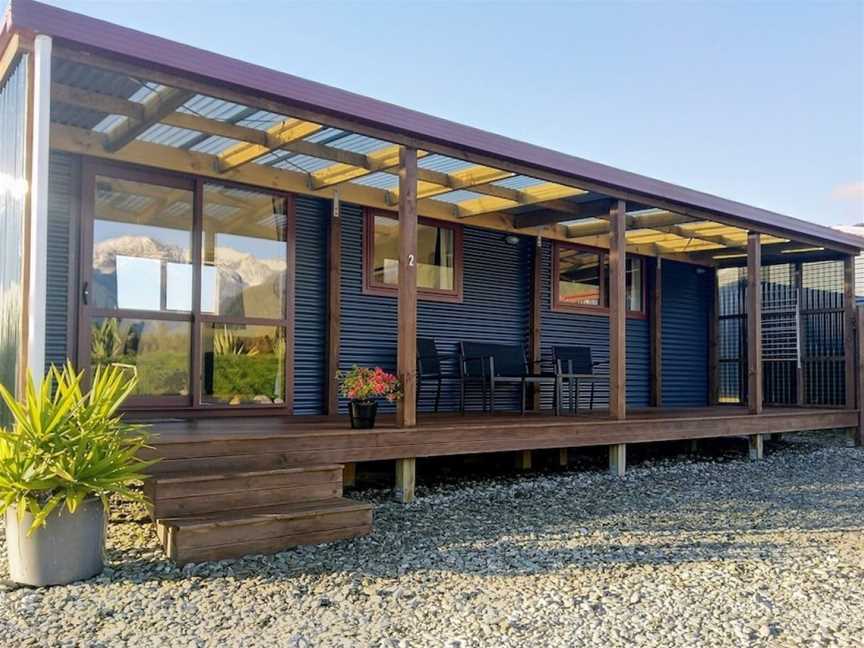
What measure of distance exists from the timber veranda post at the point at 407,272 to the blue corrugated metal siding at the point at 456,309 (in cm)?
185

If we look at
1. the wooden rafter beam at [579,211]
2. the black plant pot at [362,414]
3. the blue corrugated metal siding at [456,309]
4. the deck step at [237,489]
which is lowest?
the deck step at [237,489]

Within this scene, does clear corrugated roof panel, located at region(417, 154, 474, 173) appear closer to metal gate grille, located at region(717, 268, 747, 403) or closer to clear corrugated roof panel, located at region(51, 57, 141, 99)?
clear corrugated roof panel, located at region(51, 57, 141, 99)

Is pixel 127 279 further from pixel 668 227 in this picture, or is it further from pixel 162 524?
pixel 668 227

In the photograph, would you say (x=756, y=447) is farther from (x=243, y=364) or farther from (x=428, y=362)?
(x=243, y=364)

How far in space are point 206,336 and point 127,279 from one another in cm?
73

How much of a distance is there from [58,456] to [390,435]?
7.40 feet

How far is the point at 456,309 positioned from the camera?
25.4 ft

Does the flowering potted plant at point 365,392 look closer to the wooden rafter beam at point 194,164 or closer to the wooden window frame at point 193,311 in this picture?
the wooden window frame at point 193,311

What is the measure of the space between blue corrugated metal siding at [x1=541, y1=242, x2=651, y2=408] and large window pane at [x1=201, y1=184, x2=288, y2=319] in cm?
304

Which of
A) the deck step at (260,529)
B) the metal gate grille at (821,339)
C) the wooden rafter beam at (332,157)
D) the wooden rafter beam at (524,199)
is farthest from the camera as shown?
the metal gate grille at (821,339)

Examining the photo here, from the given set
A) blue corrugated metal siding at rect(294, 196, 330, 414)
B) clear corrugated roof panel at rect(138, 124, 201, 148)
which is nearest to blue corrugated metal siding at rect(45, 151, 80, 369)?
clear corrugated roof panel at rect(138, 124, 201, 148)

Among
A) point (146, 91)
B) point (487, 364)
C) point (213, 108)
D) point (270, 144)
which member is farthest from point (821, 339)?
point (146, 91)

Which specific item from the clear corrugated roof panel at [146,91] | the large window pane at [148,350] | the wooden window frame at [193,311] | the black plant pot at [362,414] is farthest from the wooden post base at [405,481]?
the clear corrugated roof panel at [146,91]

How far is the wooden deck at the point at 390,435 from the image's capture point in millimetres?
4156
